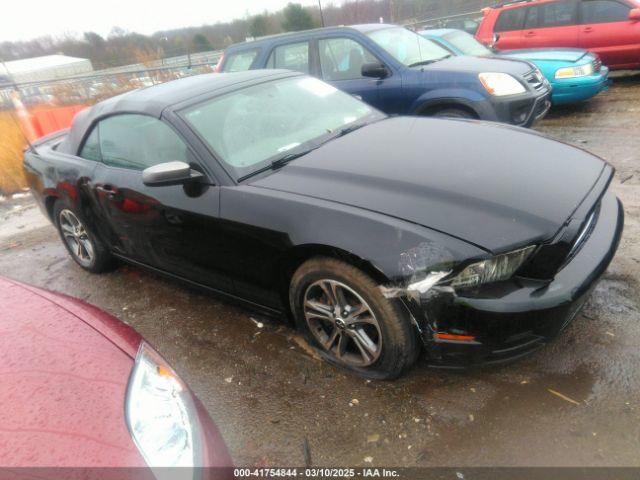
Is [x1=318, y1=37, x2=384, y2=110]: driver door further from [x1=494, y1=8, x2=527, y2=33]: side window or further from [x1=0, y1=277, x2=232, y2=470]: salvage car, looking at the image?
[x1=494, y1=8, x2=527, y2=33]: side window

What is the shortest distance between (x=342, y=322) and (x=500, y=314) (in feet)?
2.56

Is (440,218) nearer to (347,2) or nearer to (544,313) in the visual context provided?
(544,313)

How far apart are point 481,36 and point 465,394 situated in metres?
8.47

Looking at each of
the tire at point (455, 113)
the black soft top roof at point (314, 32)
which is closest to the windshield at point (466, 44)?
the black soft top roof at point (314, 32)

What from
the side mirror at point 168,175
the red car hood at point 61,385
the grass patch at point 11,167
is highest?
the side mirror at point 168,175

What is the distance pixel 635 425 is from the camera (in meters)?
1.93

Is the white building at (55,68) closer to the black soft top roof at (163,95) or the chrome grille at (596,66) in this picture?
the black soft top roof at (163,95)

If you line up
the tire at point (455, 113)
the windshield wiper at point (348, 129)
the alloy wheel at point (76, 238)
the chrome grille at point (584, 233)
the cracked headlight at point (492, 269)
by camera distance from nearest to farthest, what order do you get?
the cracked headlight at point (492, 269) → the chrome grille at point (584, 233) → the windshield wiper at point (348, 129) → the alloy wheel at point (76, 238) → the tire at point (455, 113)

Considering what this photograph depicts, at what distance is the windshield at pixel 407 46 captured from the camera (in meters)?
5.38

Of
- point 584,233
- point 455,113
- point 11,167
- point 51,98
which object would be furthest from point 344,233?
point 51,98

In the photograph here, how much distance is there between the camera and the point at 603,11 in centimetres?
755

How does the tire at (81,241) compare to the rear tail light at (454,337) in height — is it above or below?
below

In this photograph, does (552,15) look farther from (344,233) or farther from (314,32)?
(344,233)

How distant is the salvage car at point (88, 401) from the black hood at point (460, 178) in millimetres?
1132
